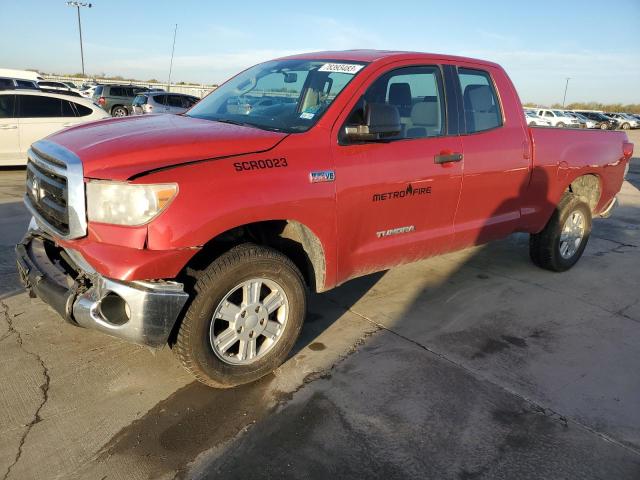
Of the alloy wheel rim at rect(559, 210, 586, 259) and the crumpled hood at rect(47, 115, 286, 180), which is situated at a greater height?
the crumpled hood at rect(47, 115, 286, 180)

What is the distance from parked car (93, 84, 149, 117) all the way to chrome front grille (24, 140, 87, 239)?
23.0 metres

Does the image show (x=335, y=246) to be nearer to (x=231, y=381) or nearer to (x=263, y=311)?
(x=263, y=311)

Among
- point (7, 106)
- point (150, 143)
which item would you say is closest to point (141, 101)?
point (7, 106)

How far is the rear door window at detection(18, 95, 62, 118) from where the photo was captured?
958 cm

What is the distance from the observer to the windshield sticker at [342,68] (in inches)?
135

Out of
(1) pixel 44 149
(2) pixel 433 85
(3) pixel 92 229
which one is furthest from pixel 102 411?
(2) pixel 433 85

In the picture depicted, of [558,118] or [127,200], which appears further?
[558,118]

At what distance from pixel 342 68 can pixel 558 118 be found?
40.2m

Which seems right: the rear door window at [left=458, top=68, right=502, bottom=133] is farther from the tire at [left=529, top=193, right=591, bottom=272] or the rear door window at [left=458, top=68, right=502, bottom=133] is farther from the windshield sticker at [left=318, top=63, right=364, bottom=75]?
the tire at [left=529, top=193, right=591, bottom=272]

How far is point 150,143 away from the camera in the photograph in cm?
267

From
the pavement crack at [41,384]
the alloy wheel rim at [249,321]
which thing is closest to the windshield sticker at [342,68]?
the alloy wheel rim at [249,321]

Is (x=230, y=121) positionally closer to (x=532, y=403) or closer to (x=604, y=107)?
A: (x=532, y=403)

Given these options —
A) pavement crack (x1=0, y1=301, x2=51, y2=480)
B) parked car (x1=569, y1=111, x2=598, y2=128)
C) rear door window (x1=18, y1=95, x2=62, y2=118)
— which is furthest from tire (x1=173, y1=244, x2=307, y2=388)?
parked car (x1=569, y1=111, x2=598, y2=128)

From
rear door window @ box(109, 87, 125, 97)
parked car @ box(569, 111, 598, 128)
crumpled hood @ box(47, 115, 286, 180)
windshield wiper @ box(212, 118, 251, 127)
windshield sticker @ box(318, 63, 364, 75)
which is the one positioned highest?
windshield sticker @ box(318, 63, 364, 75)
